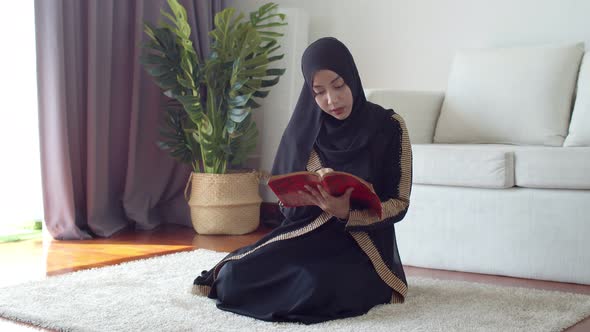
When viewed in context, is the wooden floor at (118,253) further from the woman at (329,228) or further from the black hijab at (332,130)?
the black hijab at (332,130)

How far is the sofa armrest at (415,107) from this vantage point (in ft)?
11.5

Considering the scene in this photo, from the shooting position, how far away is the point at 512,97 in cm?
337

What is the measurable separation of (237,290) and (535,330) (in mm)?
803

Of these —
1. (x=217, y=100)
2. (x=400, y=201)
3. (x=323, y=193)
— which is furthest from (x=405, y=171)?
(x=217, y=100)

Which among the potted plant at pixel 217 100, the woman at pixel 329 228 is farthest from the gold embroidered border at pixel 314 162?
the potted plant at pixel 217 100

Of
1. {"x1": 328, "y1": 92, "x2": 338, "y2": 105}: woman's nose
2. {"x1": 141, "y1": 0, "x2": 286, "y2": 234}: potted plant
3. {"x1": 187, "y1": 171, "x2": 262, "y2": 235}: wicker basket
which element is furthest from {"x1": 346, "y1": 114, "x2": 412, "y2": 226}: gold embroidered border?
{"x1": 187, "y1": 171, "x2": 262, "y2": 235}: wicker basket

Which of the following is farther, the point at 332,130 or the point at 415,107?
the point at 415,107

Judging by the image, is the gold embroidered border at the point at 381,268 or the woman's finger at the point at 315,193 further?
the gold embroidered border at the point at 381,268

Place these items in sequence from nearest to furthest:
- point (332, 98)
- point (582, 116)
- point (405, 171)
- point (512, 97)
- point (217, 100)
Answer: point (332, 98), point (405, 171), point (582, 116), point (512, 97), point (217, 100)

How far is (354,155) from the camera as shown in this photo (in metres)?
2.19

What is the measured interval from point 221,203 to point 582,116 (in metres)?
1.80

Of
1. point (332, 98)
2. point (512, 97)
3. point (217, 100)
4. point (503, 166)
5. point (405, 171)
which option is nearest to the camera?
point (332, 98)

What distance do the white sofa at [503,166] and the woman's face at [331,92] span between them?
3.15ft

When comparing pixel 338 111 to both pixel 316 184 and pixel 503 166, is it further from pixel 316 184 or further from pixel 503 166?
pixel 503 166
